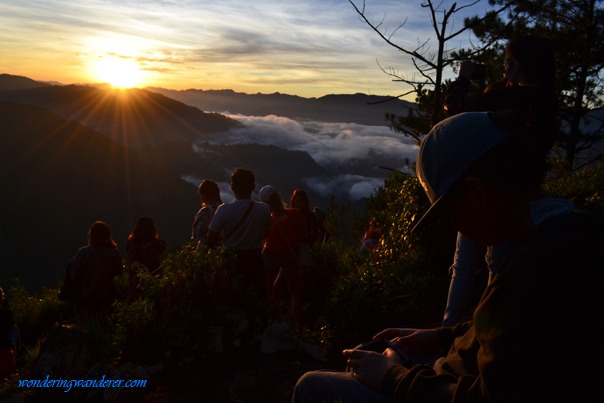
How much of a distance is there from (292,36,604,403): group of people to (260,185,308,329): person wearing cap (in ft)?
13.0

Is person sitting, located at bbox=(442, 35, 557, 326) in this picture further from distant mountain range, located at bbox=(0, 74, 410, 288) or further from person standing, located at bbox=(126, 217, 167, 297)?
distant mountain range, located at bbox=(0, 74, 410, 288)

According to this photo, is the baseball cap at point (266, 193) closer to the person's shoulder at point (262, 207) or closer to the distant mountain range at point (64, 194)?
the person's shoulder at point (262, 207)

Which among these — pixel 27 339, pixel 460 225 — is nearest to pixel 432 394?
pixel 460 225

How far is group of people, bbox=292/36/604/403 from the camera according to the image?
1.34 m

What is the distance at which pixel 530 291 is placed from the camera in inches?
53.6

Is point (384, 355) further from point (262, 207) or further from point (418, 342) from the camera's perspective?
point (262, 207)

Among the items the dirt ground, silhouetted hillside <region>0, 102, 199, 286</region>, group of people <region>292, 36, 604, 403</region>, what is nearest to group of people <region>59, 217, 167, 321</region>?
the dirt ground

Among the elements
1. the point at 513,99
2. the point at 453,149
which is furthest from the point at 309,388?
the point at 513,99

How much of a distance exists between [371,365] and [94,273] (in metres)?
5.53

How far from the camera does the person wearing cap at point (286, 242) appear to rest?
6.14 metres

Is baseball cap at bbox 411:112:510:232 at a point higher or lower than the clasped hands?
higher

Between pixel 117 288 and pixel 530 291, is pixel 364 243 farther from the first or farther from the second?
pixel 530 291

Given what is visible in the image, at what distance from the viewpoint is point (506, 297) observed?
1.39m

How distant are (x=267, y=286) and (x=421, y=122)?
11.6m
